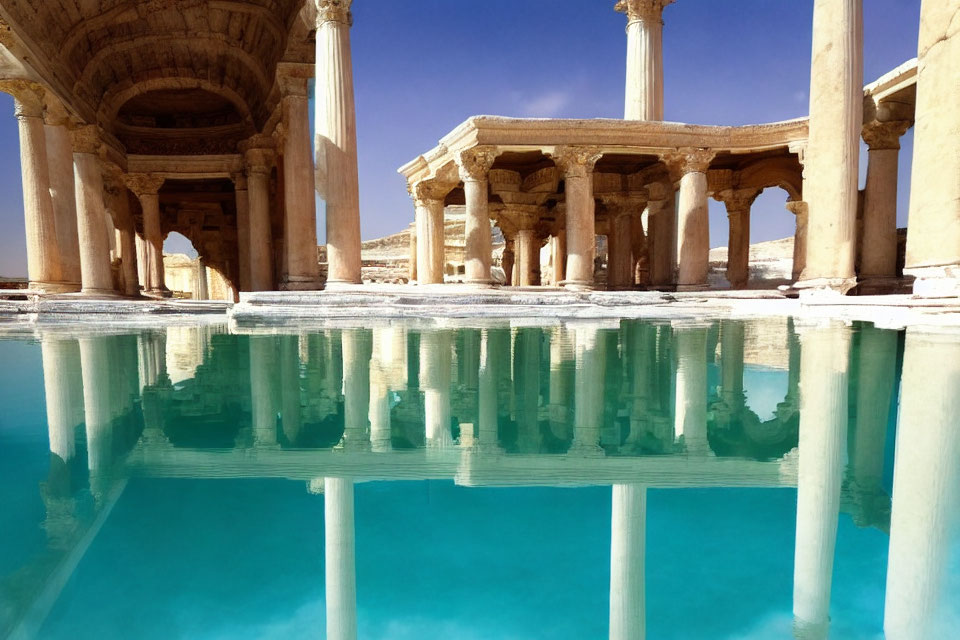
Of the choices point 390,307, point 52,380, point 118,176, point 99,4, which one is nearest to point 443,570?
point 52,380

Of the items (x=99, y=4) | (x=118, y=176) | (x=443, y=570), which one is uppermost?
(x=99, y=4)

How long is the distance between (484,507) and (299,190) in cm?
1263

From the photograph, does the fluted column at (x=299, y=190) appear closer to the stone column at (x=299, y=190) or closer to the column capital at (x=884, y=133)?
the stone column at (x=299, y=190)

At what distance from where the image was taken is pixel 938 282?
24.6 ft

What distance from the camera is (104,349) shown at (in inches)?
223

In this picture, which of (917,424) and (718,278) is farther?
(718,278)

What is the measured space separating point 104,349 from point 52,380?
178 centimetres

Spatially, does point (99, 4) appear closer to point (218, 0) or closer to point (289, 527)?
point (218, 0)

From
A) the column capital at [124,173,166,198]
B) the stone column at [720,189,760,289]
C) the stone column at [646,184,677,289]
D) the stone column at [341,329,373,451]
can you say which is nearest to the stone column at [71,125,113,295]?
the column capital at [124,173,166,198]

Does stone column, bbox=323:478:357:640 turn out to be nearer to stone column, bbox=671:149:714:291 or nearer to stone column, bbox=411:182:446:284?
stone column, bbox=671:149:714:291

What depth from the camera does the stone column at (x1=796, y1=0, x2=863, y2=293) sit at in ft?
35.3

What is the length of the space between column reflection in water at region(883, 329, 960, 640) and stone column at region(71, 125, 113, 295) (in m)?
16.6

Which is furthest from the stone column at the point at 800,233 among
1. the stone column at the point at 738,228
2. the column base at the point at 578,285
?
the column base at the point at 578,285

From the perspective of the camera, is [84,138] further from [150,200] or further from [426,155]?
[426,155]
